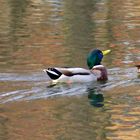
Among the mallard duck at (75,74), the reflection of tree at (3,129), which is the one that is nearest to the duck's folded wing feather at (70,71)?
the mallard duck at (75,74)

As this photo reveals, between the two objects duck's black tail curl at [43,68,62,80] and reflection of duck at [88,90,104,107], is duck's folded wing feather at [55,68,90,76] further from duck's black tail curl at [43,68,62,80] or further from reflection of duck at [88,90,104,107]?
reflection of duck at [88,90,104,107]

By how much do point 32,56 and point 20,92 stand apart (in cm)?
433

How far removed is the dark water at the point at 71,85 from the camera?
11.2m

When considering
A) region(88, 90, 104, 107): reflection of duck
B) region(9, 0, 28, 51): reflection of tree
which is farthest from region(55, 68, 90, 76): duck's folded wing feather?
region(9, 0, 28, 51): reflection of tree

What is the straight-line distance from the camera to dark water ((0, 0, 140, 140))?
11.2m

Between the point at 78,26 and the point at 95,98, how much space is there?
448 inches

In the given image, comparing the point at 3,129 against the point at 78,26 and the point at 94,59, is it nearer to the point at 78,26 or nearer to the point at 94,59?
the point at 94,59

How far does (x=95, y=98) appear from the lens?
1344 cm

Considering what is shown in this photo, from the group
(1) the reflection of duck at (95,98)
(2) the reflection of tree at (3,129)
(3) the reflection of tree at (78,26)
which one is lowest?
(2) the reflection of tree at (3,129)

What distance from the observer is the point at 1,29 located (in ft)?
76.6

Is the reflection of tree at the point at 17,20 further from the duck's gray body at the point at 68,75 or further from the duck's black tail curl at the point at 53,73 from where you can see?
the duck's black tail curl at the point at 53,73

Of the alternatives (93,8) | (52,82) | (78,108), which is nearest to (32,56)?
(52,82)

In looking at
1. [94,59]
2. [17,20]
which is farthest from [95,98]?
[17,20]

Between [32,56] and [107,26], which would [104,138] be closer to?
[32,56]
